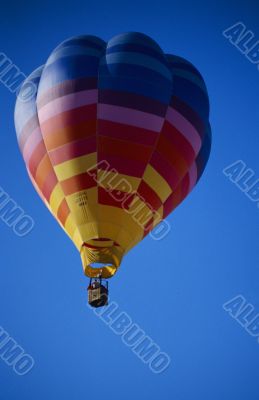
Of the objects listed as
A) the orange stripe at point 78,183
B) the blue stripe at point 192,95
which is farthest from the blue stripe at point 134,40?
the orange stripe at point 78,183

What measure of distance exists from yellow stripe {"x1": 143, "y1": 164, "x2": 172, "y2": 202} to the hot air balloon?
2cm

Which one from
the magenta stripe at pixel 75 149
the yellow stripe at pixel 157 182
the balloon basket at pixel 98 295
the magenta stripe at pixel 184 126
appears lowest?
the balloon basket at pixel 98 295

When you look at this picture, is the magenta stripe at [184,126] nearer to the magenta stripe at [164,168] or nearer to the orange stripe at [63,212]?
the magenta stripe at [164,168]

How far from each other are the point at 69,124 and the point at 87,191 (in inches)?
42.8

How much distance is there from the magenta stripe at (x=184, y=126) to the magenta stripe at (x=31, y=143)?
6.72 ft

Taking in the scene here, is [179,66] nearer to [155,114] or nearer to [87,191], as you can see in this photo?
[155,114]

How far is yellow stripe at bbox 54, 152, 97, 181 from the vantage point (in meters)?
13.5

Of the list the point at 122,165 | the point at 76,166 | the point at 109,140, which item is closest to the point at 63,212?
the point at 76,166

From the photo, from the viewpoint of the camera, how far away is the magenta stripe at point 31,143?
1412 cm

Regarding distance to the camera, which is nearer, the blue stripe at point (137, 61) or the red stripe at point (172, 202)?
the blue stripe at point (137, 61)

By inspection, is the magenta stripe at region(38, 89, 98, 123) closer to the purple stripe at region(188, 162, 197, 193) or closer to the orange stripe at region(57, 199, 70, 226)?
the orange stripe at region(57, 199, 70, 226)

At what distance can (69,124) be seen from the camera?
13695 mm

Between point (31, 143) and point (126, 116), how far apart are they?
1671 mm

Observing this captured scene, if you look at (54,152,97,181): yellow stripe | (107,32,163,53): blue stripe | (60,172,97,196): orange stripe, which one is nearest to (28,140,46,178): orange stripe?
(54,152,97,181): yellow stripe
